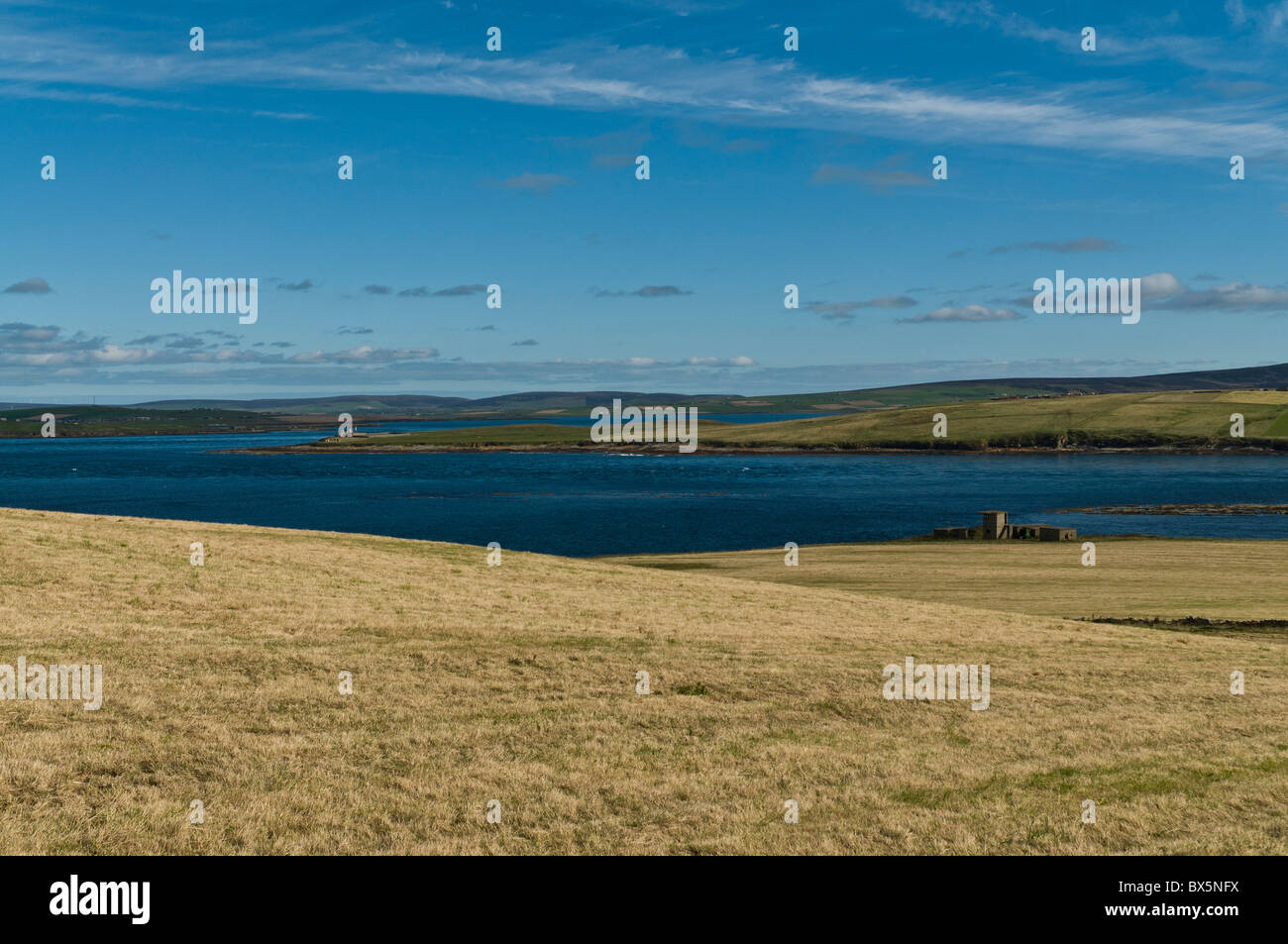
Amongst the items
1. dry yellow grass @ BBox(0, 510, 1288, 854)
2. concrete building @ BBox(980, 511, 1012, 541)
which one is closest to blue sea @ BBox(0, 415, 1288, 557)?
concrete building @ BBox(980, 511, 1012, 541)

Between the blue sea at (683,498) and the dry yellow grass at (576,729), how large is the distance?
56018 millimetres

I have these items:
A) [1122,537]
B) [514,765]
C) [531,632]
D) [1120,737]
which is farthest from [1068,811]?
[1122,537]

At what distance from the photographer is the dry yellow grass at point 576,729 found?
12.8m

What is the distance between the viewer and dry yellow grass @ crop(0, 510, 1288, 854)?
12.8 m

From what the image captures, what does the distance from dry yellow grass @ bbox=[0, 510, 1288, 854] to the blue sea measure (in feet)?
184

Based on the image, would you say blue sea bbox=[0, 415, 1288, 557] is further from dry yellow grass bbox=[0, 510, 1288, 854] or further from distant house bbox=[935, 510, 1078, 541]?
dry yellow grass bbox=[0, 510, 1288, 854]

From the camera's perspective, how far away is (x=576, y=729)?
17.4 meters

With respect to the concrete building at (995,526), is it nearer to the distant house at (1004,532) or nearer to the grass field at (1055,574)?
Answer: the distant house at (1004,532)

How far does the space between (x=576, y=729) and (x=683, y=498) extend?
117 meters

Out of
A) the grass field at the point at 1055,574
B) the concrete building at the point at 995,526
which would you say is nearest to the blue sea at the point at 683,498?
the concrete building at the point at 995,526

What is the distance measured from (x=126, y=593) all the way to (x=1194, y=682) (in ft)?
91.8

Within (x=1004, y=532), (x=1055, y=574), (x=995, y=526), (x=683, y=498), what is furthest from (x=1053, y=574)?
(x=683, y=498)
